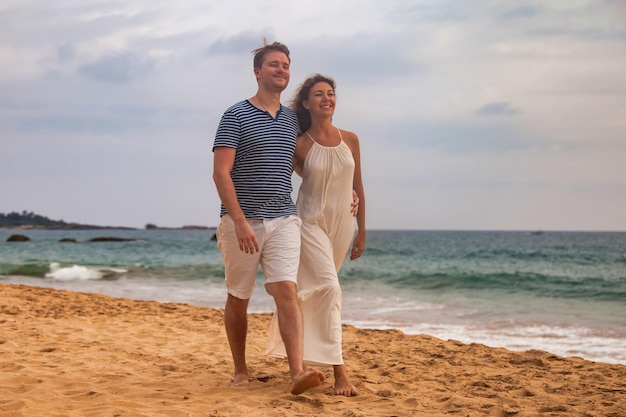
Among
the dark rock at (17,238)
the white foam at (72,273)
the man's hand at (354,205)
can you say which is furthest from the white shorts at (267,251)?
the dark rock at (17,238)

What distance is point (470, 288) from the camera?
17.8m

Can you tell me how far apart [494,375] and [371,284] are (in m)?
13.3

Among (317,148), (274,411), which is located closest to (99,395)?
(274,411)

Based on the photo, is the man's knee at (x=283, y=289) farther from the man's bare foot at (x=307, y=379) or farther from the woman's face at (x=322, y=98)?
the woman's face at (x=322, y=98)

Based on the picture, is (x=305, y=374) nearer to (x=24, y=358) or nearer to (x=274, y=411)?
(x=274, y=411)

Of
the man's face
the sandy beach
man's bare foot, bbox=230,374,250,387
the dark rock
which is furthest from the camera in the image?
the dark rock

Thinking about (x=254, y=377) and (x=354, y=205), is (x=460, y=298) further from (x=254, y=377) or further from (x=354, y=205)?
(x=354, y=205)

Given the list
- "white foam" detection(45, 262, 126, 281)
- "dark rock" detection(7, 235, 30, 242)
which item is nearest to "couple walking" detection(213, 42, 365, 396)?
"white foam" detection(45, 262, 126, 281)

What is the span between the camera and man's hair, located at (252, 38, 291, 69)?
4207mm

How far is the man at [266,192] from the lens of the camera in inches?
159

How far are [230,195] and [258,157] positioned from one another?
329mm

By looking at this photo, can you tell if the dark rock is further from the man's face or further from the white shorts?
the man's face

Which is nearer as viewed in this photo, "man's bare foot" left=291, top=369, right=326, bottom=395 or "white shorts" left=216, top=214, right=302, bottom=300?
"man's bare foot" left=291, top=369, right=326, bottom=395

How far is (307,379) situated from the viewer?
393cm
